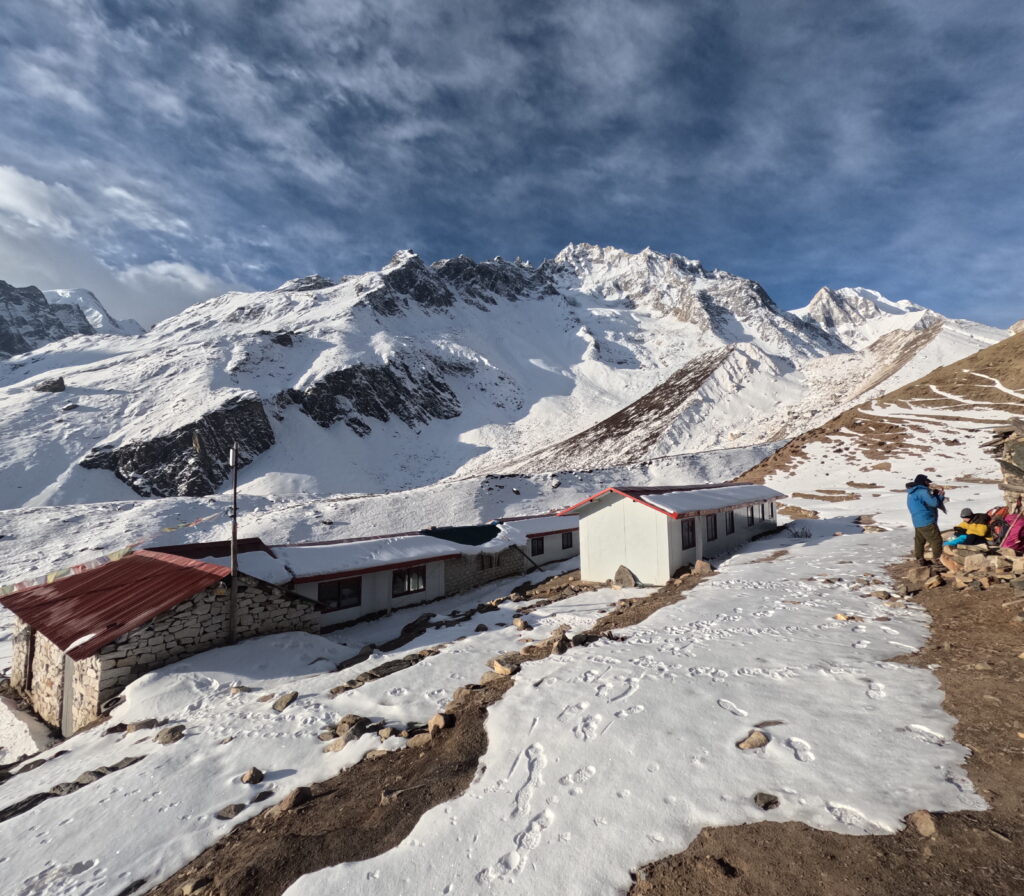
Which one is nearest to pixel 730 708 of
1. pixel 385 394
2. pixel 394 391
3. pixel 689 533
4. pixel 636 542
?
pixel 636 542

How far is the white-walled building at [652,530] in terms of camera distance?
18578mm

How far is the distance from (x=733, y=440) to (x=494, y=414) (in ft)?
162

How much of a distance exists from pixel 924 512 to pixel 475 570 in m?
17.5

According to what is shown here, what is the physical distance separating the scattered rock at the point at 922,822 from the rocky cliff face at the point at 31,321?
8649 inches

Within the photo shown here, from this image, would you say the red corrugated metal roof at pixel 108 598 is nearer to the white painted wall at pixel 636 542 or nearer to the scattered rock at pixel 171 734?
the scattered rock at pixel 171 734

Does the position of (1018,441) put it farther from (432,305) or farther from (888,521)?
(432,305)

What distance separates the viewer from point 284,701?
977 cm

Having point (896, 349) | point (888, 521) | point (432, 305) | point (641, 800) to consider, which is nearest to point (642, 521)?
point (641, 800)

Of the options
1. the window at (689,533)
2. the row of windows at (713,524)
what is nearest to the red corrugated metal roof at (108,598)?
the window at (689,533)

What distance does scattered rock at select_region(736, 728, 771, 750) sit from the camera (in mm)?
6113

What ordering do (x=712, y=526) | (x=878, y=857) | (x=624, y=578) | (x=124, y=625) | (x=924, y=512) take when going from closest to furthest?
1. (x=878, y=857)
2. (x=124, y=625)
3. (x=924, y=512)
4. (x=624, y=578)
5. (x=712, y=526)

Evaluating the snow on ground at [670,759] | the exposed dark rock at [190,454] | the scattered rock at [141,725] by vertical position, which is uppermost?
the exposed dark rock at [190,454]

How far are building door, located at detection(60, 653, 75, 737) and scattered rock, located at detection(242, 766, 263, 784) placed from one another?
32.0ft

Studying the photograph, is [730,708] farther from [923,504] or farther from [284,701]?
[923,504]
